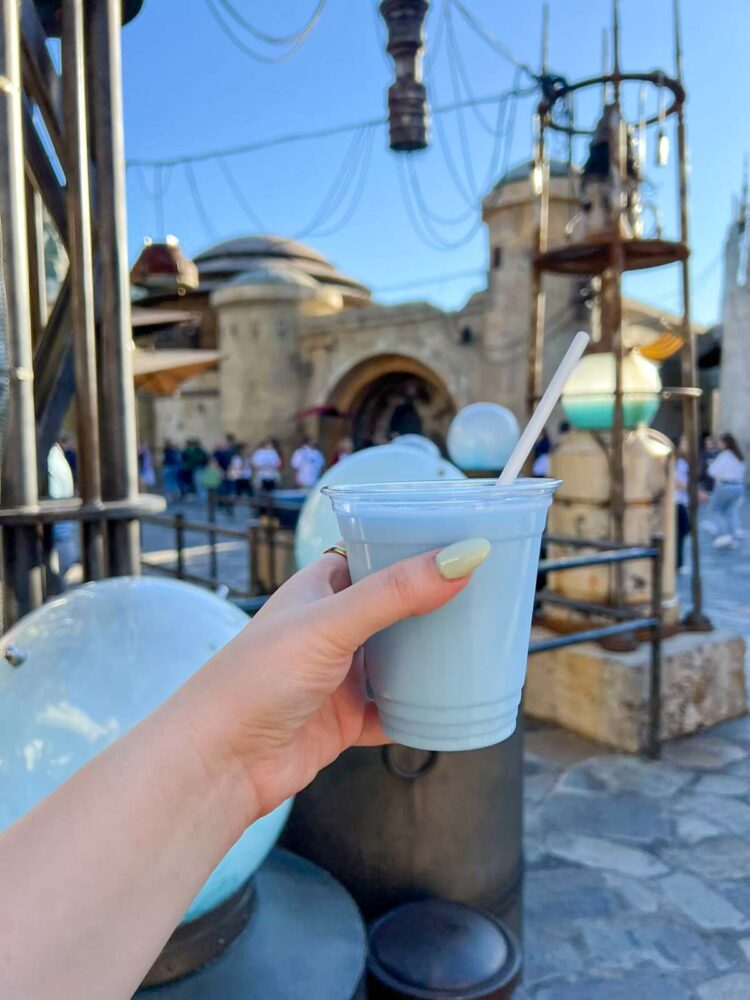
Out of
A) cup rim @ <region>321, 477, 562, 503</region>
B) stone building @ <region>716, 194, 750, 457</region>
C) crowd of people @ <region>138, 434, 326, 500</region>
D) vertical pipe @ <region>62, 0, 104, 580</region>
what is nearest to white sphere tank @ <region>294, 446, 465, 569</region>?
vertical pipe @ <region>62, 0, 104, 580</region>

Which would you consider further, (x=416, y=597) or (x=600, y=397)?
(x=600, y=397)

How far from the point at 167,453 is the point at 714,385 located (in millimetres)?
17399

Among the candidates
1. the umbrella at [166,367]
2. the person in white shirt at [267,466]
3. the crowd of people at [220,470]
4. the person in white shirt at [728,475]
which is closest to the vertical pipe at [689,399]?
the umbrella at [166,367]

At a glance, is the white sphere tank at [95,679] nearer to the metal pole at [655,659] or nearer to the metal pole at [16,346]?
the metal pole at [16,346]

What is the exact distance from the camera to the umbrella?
329 inches

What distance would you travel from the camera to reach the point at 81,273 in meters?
2.70

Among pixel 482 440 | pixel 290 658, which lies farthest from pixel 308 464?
pixel 290 658

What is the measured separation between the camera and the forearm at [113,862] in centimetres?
71

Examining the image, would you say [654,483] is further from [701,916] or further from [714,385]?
[714,385]

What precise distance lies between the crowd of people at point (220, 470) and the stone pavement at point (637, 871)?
12599 mm

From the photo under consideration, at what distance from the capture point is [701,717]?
4.48 meters

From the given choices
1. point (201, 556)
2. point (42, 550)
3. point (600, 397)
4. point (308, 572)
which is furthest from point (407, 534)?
point (201, 556)

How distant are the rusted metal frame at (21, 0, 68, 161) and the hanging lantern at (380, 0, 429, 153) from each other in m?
3.81

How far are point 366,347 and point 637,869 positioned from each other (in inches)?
711
